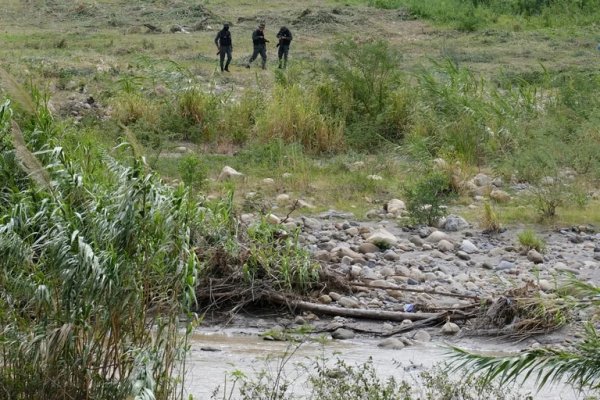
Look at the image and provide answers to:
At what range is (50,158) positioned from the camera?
5934 millimetres

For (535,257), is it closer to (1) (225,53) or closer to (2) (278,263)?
(2) (278,263)

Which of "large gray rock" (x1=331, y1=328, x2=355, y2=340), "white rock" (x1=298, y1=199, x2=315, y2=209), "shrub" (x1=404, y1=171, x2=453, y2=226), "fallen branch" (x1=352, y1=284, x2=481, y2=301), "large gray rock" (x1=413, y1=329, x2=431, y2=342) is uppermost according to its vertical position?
"shrub" (x1=404, y1=171, x2=453, y2=226)

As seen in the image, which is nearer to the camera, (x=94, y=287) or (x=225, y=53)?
(x=94, y=287)

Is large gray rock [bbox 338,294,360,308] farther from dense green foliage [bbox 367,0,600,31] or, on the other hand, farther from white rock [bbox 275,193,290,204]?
dense green foliage [bbox 367,0,600,31]

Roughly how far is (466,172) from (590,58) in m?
12.3

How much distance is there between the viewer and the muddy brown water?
7385mm

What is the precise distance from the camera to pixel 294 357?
8148 millimetres

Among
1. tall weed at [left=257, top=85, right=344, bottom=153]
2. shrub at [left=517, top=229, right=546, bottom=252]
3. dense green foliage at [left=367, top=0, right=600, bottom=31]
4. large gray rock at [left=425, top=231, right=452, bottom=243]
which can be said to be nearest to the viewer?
shrub at [left=517, top=229, right=546, bottom=252]

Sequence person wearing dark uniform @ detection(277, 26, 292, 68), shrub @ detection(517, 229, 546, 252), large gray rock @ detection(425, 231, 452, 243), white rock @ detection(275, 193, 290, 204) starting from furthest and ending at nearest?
person wearing dark uniform @ detection(277, 26, 292, 68), white rock @ detection(275, 193, 290, 204), large gray rock @ detection(425, 231, 452, 243), shrub @ detection(517, 229, 546, 252)

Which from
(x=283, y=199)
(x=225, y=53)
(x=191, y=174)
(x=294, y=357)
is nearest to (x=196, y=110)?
(x=283, y=199)

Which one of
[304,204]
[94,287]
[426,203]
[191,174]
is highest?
[94,287]

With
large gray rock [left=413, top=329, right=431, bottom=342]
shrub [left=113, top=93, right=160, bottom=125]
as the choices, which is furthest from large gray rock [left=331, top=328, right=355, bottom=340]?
shrub [left=113, top=93, right=160, bottom=125]

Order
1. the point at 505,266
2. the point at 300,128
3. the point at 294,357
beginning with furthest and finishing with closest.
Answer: the point at 300,128 < the point at 505,266 < the point at 294,357

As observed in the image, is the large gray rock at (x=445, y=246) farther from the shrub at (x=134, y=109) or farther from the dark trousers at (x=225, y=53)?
the dark trousers at (x=225, y=53)
